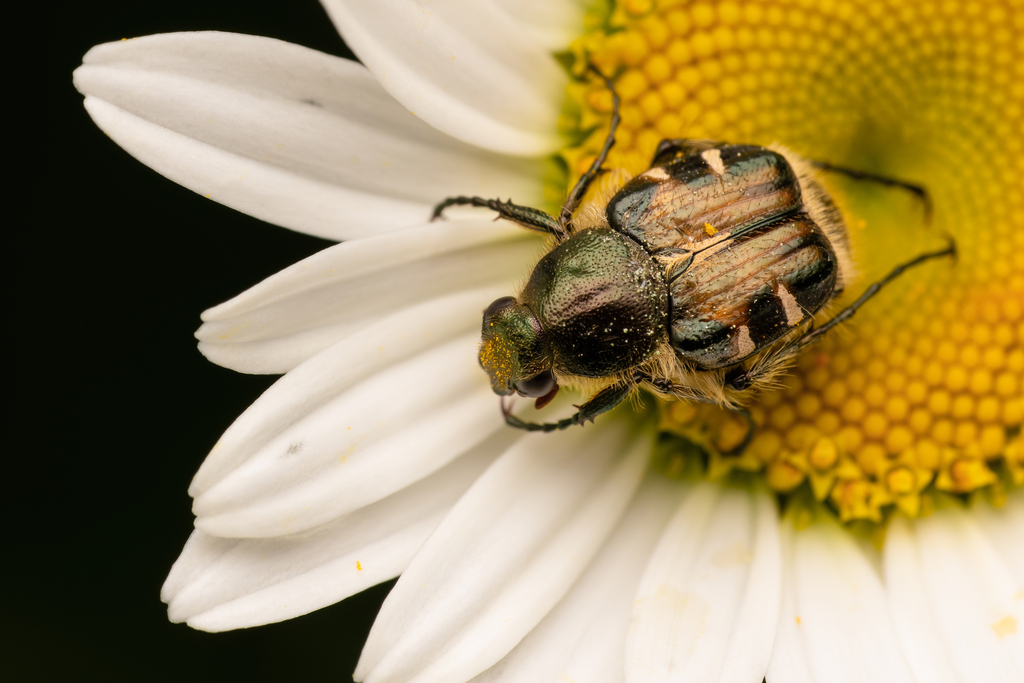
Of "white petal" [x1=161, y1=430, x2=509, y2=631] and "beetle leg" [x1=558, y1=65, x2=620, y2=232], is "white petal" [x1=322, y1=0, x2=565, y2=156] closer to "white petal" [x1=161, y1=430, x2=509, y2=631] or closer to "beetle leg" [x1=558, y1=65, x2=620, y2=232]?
"beetle leg" [x1=558, y1=65, x2=620, y2=232]

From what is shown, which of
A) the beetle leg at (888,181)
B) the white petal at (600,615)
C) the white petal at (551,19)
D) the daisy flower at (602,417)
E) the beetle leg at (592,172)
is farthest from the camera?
the beetle leg at (888,181)

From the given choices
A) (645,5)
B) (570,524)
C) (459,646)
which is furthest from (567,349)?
(645,5)

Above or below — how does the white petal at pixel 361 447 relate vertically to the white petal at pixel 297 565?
above

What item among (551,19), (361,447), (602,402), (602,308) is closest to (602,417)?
(602,402)

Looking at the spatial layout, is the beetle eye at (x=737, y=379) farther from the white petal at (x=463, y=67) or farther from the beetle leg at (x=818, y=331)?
the white petal at (x=463, y=67)

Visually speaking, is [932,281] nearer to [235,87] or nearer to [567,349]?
[567,349]

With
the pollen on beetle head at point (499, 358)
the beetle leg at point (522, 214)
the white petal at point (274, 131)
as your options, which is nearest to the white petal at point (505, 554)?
the pollen on beetle head at point (499, 358)

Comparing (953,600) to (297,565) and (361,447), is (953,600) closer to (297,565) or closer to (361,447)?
(361,447)
